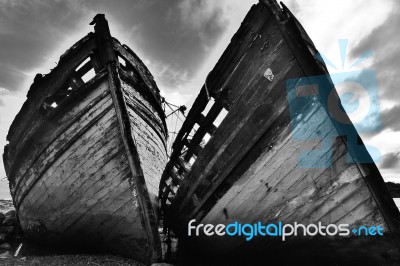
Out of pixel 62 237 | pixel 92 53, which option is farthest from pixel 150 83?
pixel 62 237

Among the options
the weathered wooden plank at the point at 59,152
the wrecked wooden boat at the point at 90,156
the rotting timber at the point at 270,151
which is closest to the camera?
the rotting timber at the point at 270,151

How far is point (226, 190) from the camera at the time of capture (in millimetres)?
3271

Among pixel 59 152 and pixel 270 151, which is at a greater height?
pixel 59 152

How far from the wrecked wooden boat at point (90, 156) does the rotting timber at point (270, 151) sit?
0.89 metres

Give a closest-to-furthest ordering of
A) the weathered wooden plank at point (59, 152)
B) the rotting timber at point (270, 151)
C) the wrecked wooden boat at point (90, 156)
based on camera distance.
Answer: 1. the rotting timber at point (270, 151)
2. the wrecked wooden boat at point (90, 156)
3. the weathered wooden plank at point (59, 152)

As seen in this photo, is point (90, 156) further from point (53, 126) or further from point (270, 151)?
point (270, 151)

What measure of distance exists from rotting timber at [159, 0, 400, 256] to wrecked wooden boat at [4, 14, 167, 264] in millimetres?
892

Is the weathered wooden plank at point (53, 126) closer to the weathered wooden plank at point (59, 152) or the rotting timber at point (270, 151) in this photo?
the weathered wooden plank at point (59, 152)

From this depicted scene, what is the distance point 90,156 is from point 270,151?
248 centimetres

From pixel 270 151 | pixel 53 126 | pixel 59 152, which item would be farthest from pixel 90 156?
pixel 270 151

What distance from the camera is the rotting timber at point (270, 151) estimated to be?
259 centimetres

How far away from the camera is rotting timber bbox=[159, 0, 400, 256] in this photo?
2.59m

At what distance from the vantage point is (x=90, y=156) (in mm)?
3766

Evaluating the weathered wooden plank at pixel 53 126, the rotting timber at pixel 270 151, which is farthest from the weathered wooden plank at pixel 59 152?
the rotting timber at pixel 270 151
